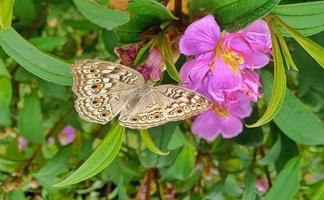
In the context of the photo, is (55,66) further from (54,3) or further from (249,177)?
(54,3)

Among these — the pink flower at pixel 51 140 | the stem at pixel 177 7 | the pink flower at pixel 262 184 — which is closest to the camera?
the stem at pixel 177 7

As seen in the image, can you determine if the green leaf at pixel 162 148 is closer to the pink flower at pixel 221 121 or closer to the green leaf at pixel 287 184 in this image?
the pink flower at pixel 221 121

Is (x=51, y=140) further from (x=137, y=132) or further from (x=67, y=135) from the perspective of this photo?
(x=137, y=132)

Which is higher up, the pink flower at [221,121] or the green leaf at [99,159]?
the green leaf at [99,159]

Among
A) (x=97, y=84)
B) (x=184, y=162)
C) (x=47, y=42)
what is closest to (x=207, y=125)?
(x=184, y=162)

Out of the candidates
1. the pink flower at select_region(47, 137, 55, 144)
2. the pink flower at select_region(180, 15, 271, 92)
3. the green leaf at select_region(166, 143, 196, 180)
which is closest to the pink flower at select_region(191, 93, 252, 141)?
the green leaf at select_region(166, 143, 196, 180)

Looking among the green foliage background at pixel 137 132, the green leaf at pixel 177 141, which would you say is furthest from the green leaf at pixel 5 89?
the green leaf at pixel 177 141
